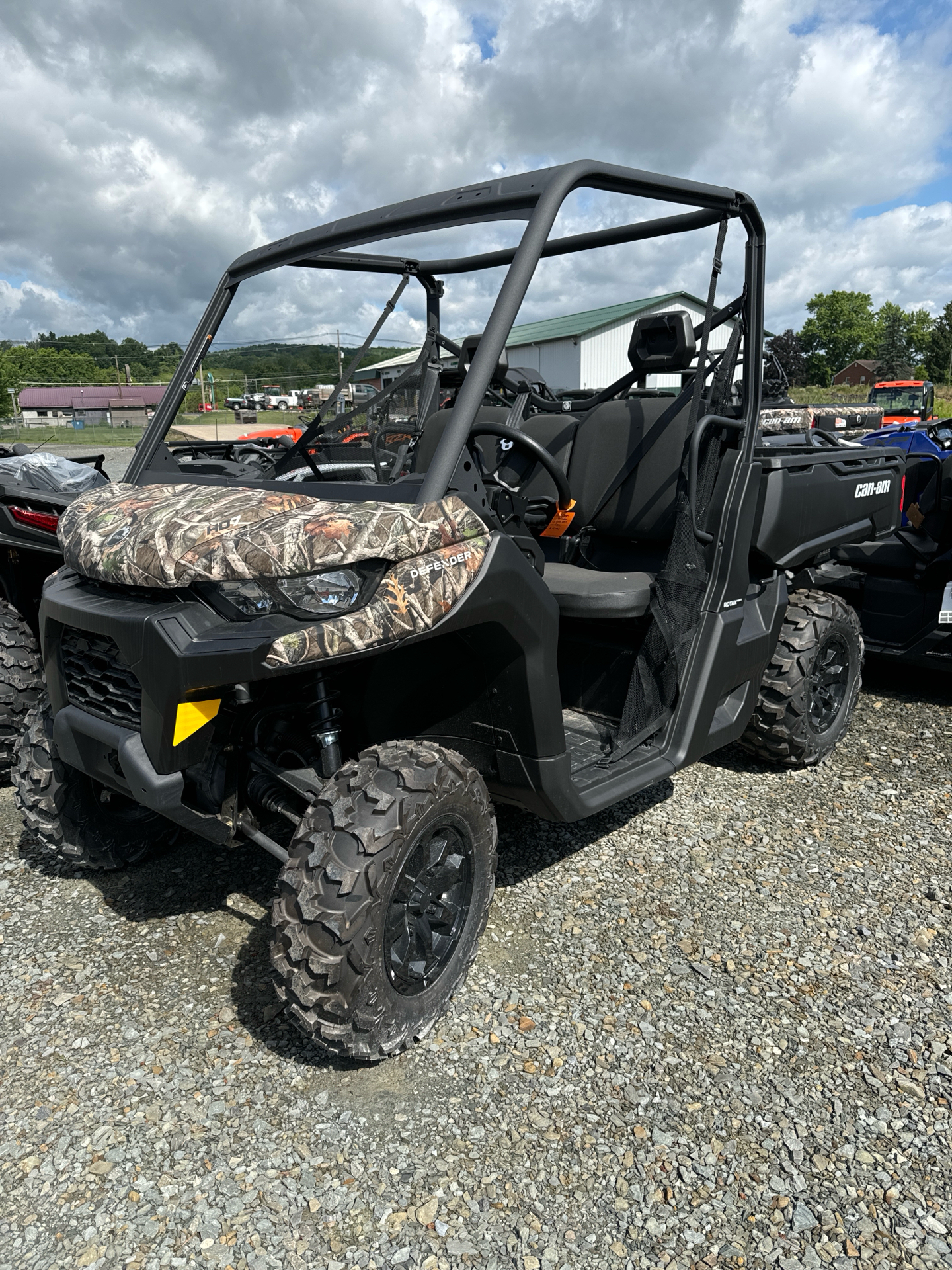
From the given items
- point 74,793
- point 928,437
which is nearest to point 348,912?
point 74,793

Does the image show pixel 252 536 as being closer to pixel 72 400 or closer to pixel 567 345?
pixel 567 345

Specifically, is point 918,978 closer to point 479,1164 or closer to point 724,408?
point 479,1164

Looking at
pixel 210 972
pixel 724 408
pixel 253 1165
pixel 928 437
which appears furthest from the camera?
pixel 928 437

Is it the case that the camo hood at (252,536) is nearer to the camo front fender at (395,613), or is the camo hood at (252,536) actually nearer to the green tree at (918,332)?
the camo front fender at (395,613)

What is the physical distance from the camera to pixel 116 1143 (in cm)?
209

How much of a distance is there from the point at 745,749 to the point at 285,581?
2.68 metres

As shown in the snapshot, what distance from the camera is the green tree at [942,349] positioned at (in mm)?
72250

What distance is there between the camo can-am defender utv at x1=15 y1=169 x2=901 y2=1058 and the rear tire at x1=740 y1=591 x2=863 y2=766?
281 mm

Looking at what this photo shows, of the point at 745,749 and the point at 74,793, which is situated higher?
the point at 74,793

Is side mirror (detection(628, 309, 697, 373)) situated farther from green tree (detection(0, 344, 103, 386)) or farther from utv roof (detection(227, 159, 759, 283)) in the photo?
green tree (detection(0, 344, 103, 386))

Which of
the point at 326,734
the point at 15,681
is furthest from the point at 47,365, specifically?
the point at 326,734

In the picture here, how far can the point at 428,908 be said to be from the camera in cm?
240

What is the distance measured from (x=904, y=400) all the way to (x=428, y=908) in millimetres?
25688

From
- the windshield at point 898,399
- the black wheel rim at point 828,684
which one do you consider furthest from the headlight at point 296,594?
the windshield at point 898,399
